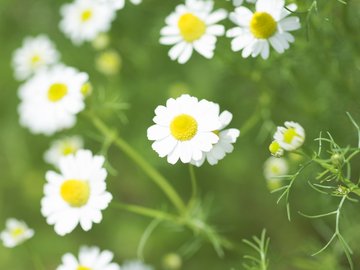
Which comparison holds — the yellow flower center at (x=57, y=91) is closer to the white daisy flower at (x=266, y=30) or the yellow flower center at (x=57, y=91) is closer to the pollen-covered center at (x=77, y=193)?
the pollen-covered center at (x=77, y=193)

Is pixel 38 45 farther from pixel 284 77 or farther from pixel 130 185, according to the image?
pixel 284 77

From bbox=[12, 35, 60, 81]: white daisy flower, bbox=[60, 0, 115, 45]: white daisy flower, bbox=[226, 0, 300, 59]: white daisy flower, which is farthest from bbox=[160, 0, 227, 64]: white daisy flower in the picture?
bbox=[12, 35, 60, 81]: white daisy flower

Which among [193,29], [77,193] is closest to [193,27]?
[193,29]

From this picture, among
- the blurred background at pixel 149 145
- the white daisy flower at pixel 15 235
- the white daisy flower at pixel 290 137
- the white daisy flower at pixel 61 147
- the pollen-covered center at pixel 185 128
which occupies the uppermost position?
the pollen-covered center at pixel 185 128

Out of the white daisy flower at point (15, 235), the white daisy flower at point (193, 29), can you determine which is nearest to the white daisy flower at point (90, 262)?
the white daisy flower at point (15, 235)

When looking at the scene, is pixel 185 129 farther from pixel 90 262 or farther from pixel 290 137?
pixel 90 262

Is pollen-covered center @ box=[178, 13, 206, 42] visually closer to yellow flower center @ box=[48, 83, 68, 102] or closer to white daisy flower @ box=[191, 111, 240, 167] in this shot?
white daisy flower @ box=[191, 111, 240, 167]
